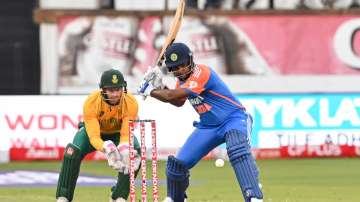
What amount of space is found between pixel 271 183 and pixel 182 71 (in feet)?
19.3

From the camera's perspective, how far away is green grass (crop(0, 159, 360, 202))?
1557 centimetres

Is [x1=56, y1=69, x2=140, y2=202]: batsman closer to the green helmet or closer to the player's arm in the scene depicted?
the green helmet

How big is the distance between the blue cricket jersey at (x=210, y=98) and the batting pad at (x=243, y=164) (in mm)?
271

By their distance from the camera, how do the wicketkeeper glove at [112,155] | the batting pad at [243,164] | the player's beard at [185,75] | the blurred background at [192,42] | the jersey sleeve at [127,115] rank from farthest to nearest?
1. the blurred background at [192,42]
2. the jersey sleeve at [127,115]
3. the wicketkeeper glove at [112,155]
4. the player's beard at [185,75]
5. the batting pad at [243,164]

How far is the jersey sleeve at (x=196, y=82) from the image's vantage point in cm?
1209

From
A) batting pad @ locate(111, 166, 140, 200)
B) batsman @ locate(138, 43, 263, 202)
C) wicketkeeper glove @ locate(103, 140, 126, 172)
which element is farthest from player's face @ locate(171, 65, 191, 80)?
batting pad @ locate(111, 166, 140, 200)

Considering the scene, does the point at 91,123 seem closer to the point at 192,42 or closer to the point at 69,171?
the point at 69,171

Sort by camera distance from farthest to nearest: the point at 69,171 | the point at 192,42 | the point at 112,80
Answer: the point at 192,42, the point at 69,171, the point at 112,80

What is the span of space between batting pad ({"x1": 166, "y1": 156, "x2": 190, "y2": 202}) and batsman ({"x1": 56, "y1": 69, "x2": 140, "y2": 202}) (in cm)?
53

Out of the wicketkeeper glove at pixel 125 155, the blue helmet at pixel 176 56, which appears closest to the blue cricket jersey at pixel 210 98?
the blue helmet at pixel 176 56

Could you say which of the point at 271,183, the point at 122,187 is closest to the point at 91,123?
the point at 122,187

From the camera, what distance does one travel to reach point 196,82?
12.1 m

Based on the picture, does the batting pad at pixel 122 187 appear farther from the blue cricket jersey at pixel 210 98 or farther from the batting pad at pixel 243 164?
the batting pad at pixel 243 164

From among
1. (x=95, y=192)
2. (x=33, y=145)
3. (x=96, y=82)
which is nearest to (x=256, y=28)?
(x=96, y=82)
